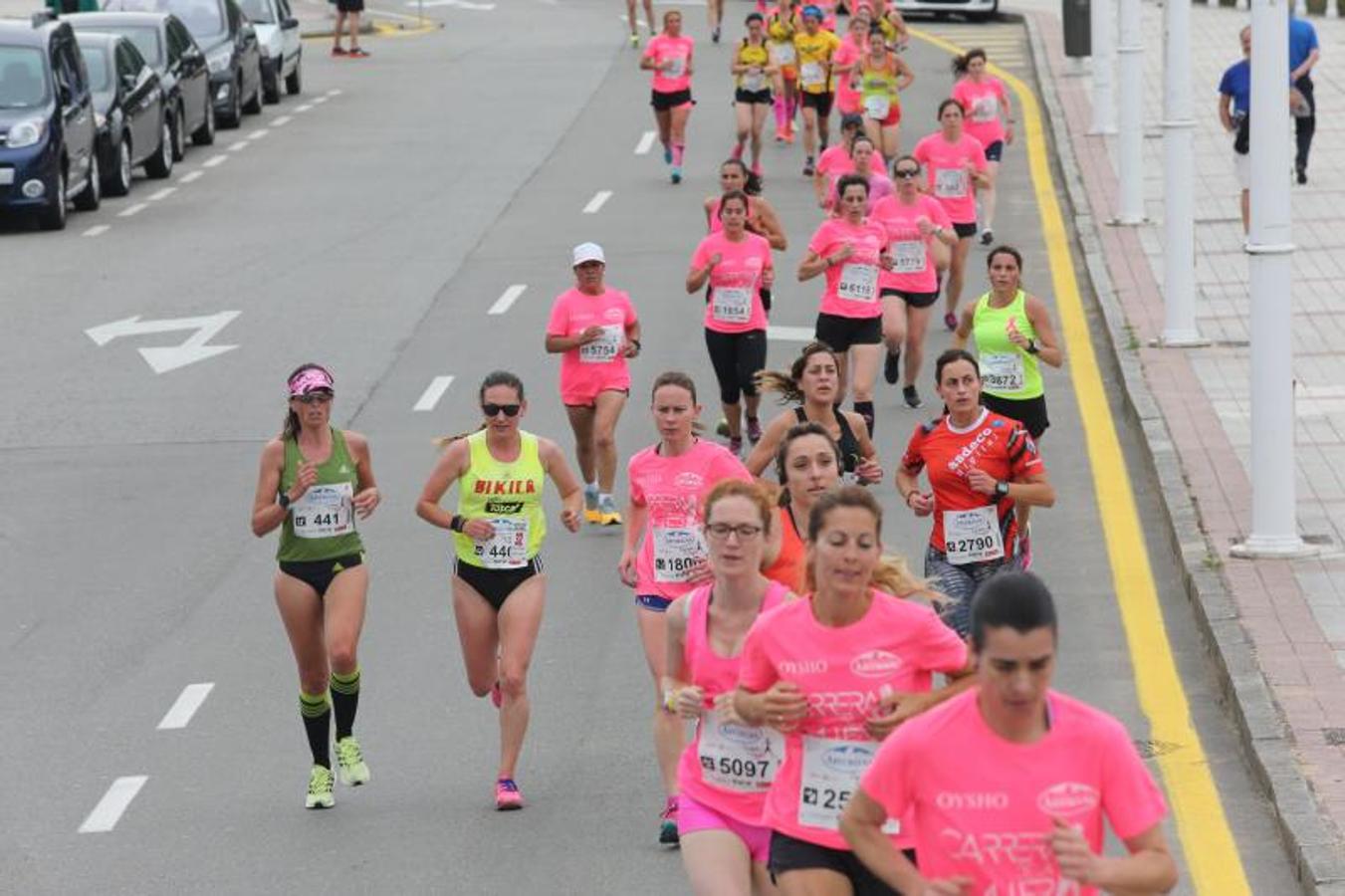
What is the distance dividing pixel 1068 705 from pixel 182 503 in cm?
1221

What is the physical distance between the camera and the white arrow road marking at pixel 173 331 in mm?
22688

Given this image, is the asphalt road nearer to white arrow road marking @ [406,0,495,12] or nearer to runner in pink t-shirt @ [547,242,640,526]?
runner in pink t-shirt @ [547,242,640,526]

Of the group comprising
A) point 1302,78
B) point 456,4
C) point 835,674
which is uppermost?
point 835,674

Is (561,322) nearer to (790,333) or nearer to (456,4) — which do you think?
(790,333)

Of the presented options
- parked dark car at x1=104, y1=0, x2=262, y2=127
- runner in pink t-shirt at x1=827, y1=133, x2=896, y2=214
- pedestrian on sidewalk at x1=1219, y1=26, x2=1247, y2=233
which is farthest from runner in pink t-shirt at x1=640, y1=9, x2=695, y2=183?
runner in pink t-shirt at x1=827, y1=133, x2=896, y2=214

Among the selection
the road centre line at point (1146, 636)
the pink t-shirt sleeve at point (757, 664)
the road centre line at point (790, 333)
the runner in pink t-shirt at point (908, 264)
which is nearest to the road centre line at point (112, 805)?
the road centre line at point (1146, 636)

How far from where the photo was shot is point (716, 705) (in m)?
8.16

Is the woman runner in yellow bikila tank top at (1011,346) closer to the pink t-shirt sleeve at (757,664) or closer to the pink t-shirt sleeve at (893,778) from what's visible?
the pink t-shirt sleeve at (757,664)

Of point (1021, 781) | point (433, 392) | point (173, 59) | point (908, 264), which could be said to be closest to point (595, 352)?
point (908, 264)

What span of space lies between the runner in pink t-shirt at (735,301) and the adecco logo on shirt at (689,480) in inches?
248

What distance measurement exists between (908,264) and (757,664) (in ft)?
39.8

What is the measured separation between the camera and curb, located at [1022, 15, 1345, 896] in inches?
396

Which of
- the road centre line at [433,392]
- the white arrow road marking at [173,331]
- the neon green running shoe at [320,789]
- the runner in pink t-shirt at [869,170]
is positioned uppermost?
the runner in pink t-shirt at [869,170]

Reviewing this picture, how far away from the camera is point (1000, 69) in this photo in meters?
40.2
